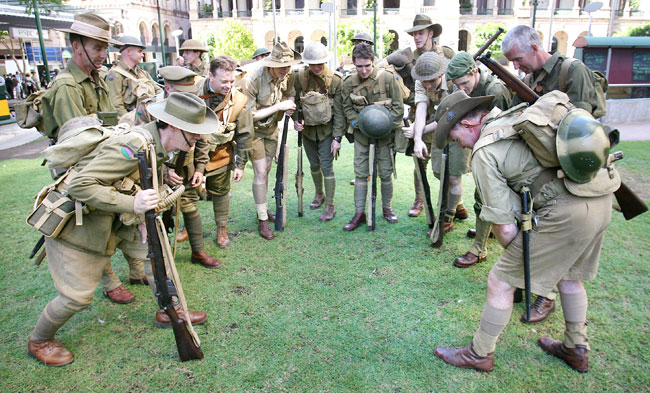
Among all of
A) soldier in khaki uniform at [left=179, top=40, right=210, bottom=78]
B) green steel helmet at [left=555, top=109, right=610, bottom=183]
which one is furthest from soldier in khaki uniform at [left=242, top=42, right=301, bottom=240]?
green steel helmet at [left=555, top=109, right=610, bottom=183]

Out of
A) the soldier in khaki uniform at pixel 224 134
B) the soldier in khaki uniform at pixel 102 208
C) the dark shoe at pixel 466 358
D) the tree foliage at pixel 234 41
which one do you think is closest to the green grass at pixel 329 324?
the dark shoe at pixel 466 358

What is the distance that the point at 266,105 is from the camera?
5590 millimetres

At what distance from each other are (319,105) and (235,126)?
4.13 feet

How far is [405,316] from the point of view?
380 cm

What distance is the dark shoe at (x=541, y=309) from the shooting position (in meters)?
3.67

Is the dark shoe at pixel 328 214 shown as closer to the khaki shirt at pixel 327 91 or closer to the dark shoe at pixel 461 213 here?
the khaki shirt at pixel 327 91

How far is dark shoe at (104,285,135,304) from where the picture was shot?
162 inches

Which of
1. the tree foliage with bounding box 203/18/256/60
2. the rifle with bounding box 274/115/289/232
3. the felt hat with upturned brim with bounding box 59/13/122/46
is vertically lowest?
the rifle with bounding box 274/115/289/232

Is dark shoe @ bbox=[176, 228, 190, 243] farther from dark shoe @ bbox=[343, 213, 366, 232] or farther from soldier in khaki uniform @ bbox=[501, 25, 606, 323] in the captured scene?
soldier in khaki uniform @ bbox=[501, 25, 606, 323]

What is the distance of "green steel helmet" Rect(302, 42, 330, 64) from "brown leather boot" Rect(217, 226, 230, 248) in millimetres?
2342

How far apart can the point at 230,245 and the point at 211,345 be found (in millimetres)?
2033

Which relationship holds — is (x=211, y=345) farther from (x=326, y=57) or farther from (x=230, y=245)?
(x=326, y=57)

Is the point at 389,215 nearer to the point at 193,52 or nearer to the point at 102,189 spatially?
the point at 102,189

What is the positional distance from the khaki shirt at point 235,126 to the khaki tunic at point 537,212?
9.47ft
